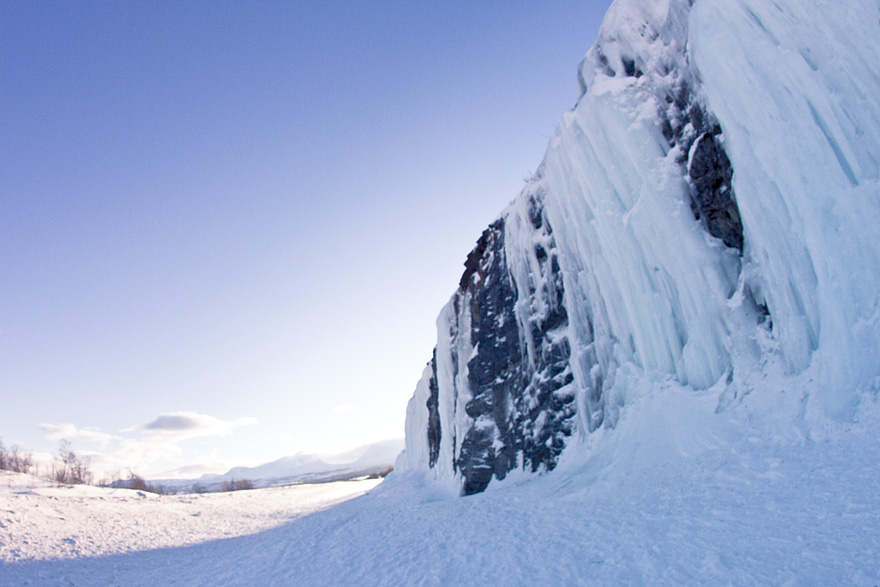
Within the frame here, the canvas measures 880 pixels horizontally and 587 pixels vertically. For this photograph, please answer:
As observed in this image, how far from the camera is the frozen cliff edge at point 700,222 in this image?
6090 mm

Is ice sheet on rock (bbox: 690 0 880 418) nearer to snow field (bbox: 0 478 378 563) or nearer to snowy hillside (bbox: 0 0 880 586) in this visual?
snowy hillside (bbox: 0 0 880 586)

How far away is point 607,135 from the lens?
10.7m

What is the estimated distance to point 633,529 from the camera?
5.52 m

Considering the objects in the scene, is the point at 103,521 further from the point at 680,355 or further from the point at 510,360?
the point at 680,355

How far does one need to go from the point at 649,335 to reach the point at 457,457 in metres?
11.5

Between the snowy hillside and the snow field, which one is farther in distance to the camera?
the snow field

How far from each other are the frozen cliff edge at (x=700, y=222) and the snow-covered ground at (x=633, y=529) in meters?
0.67

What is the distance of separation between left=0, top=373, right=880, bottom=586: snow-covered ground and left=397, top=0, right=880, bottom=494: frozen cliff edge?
2.21ft

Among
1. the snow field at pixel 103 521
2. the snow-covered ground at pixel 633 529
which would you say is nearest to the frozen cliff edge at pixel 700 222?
the snow-covered ground at pixel 633 529

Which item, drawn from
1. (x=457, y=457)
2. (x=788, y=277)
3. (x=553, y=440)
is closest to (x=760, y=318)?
(x=788, y=277)

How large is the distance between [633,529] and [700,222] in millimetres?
6048

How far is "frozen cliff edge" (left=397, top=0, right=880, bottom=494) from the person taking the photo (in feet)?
20.0

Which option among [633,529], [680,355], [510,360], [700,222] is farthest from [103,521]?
[700,222]

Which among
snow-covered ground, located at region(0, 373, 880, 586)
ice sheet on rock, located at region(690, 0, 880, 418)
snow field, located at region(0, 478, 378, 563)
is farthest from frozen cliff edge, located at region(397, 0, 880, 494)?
snow field, located at region(0, 478, 378, 563)
